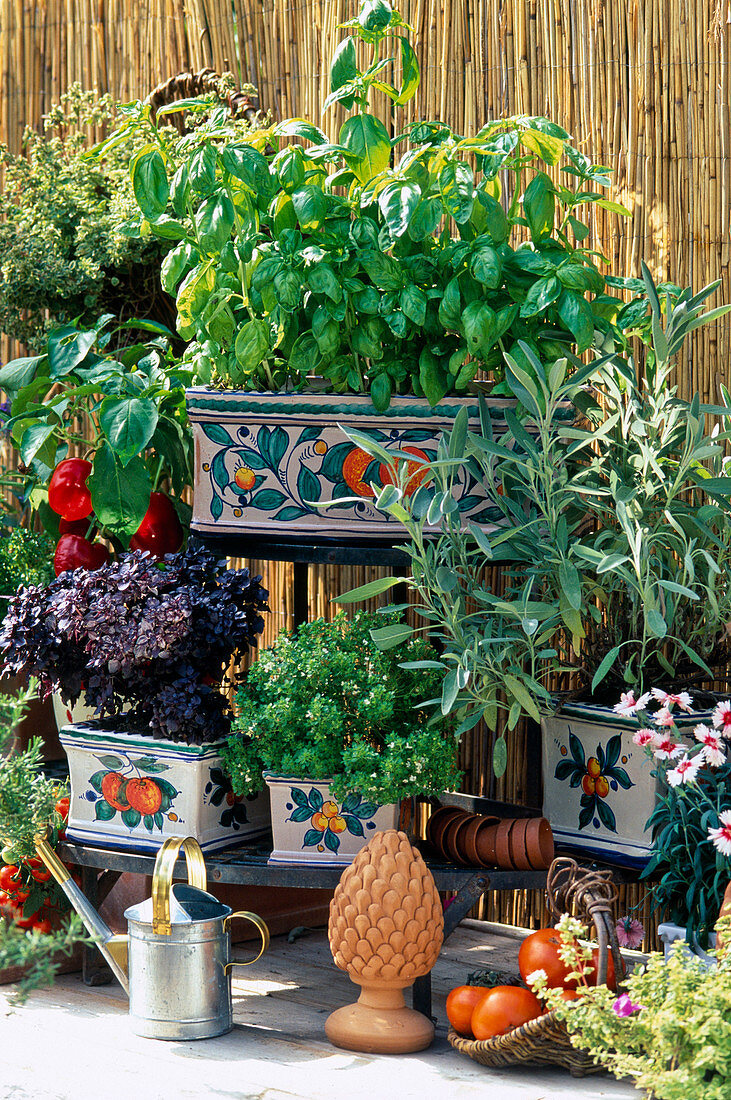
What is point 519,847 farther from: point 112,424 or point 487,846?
point 112,424

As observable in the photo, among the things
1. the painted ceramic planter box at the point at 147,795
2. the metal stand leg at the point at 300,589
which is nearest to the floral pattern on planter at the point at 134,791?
the painted ceramic planter box at the point at 147,795

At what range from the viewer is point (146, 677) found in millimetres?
1959

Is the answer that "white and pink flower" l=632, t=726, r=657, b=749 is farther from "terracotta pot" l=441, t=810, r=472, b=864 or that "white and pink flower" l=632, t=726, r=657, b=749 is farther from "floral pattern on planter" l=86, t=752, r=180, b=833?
"floral pattern on planter" l=86, t=752, r=180, b=833

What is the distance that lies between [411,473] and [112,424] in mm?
468

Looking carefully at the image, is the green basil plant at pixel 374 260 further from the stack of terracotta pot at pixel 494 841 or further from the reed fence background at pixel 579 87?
the stack of terracotta pot at pixel 494 841

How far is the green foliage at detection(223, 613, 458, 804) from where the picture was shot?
1.81m

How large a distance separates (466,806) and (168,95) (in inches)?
63.6

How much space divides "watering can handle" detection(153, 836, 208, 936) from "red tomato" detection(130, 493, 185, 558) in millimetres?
605

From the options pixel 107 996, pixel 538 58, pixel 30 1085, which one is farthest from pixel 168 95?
pixel 30 1085

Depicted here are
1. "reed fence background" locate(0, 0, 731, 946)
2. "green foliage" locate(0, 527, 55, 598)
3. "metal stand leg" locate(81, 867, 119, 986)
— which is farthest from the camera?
"green foliage" locate(0, 527, 55, 598)

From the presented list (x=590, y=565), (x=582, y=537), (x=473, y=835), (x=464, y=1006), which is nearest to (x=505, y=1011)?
(x=464, y=1006)

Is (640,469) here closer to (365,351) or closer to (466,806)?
(365,351)

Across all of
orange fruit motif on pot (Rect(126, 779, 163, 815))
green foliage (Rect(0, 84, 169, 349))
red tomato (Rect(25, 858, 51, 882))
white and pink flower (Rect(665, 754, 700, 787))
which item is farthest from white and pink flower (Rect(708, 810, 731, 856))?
green foliage (Rect(0, 84, 169, 349))

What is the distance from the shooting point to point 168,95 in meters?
2.83
